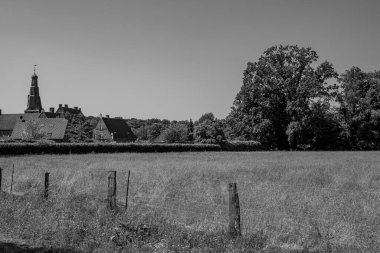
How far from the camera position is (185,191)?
45.3 feet

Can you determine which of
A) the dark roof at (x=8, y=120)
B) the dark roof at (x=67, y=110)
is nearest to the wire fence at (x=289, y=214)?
the dark roof at (x=8, y=120)

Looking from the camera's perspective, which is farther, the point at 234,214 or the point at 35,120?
the point at 35,120

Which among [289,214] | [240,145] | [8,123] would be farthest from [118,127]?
[289,214]

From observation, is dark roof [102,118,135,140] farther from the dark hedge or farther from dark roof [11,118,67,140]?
the dark hedge

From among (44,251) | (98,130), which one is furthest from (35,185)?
(98,130)

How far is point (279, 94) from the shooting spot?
2393 inches

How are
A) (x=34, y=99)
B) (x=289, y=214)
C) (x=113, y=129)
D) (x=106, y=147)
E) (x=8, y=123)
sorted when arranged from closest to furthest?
1. (x=289, y=214)
2. (x=106, y=147)
3. (x=113, y=129)
4. (x=8, y=123)
5. (x=34, y=99)

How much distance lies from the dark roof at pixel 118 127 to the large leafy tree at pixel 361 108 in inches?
2274

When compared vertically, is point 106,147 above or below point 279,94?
below

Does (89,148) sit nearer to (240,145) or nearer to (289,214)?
(240,145)

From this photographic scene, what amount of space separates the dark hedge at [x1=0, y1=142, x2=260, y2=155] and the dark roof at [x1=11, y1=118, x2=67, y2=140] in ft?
110

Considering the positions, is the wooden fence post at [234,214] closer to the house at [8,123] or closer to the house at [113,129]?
the house at [113,129]

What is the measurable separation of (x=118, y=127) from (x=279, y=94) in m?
54.7

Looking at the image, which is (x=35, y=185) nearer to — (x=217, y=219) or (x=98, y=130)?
(x=217, y=219)
